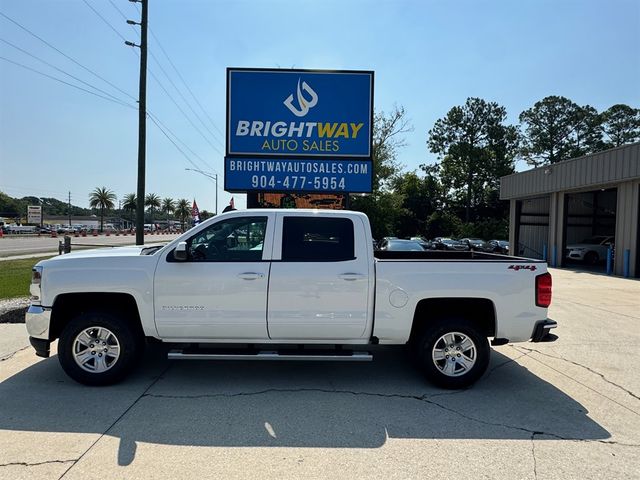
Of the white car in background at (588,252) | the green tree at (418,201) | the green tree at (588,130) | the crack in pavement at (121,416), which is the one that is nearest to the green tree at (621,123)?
the green tree at (588,130)

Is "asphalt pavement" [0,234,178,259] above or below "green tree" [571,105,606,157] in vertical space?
below

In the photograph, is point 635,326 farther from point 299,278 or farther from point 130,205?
point 130,205

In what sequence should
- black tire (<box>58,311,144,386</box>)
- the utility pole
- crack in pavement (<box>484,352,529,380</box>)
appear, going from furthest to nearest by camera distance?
the utility pole < crack in pavement (<box>484,352,529,380</box>) < black tire (<box>58,311,144,386</box>)

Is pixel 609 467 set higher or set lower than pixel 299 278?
lower

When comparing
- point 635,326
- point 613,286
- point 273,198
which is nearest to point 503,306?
point 635,326

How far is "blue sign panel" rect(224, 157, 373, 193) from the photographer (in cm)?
1099

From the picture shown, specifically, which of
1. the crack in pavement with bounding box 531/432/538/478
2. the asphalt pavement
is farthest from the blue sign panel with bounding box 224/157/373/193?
the asphalt pavement

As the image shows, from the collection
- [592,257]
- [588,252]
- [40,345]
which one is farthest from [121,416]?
[592,257]

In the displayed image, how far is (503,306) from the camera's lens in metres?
5.06

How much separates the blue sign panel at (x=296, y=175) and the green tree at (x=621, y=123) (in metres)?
62.4

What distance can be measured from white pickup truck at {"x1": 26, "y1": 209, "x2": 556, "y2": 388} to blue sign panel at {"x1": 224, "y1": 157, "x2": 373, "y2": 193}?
5.93m

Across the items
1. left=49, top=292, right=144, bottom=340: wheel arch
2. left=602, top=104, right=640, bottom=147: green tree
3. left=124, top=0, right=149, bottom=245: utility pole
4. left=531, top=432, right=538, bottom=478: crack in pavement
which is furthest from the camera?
left=602, top=104, right=640, bottom=147: green tree

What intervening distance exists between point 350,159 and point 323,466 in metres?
8.55

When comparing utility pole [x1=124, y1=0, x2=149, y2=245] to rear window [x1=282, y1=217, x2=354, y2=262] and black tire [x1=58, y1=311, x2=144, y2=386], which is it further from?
rear window [x1=282, y1=217, x2=354, y2=262]
